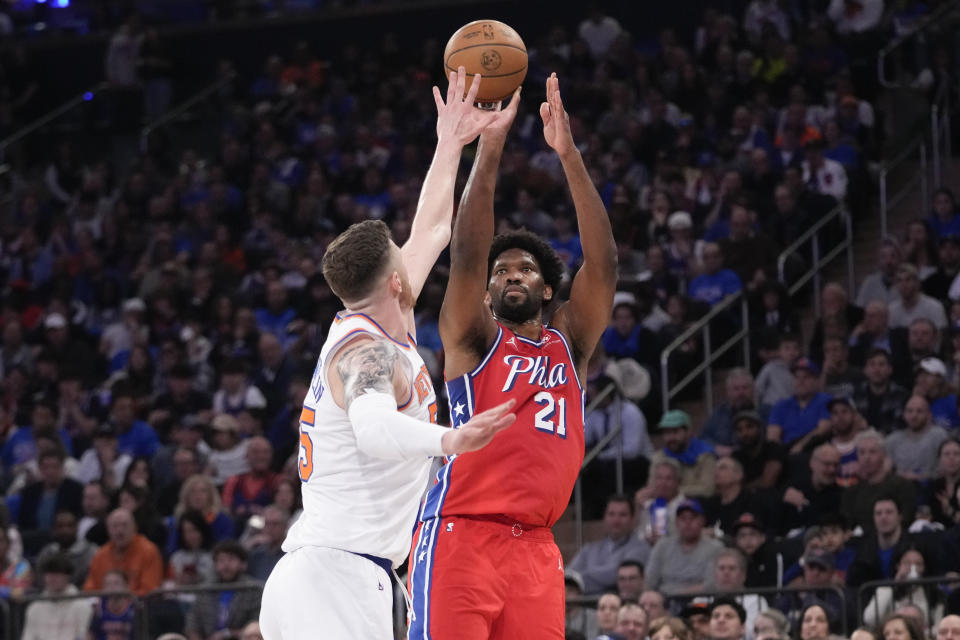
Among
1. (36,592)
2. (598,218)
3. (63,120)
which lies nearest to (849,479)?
(598,218)

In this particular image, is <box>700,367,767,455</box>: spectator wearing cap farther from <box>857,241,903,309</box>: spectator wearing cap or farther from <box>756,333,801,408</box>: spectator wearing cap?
<box>857,241,903,309</box>: spectator wearing cap

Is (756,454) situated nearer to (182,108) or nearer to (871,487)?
(871,487)

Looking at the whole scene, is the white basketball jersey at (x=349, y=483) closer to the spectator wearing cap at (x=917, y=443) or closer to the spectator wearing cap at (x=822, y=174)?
the spectator wearing cap at (x=917, y=443)

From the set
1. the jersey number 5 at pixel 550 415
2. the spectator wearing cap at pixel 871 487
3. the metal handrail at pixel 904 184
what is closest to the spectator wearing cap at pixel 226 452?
the spectator wearing cap at pixel 871 487

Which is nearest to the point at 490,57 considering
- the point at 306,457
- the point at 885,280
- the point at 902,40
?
the point at 306,457

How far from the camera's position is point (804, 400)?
12078 millimetres

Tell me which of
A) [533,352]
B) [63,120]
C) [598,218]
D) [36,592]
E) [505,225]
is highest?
[63,120]

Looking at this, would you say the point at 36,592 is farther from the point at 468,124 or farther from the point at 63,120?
the point at 63,120

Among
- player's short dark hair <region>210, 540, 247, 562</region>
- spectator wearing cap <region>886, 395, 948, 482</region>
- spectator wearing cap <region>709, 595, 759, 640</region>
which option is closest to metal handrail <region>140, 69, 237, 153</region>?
player's short dark hair <region>210, 540, 247, 562</region>

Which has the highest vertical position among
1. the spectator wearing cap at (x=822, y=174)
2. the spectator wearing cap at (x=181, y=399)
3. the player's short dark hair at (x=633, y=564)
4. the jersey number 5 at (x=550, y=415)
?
the spectator wearing cap at (x=822, y=174)

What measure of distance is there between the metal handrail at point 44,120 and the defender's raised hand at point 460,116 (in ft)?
53.7

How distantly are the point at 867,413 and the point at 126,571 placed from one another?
235 inches

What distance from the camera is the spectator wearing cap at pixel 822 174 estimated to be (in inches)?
581

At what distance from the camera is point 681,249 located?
47.7 ft
